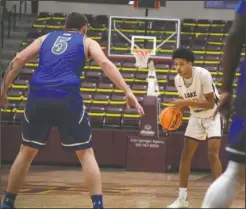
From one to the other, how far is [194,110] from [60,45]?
228 cm

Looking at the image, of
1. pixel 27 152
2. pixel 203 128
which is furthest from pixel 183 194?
pixel 27 152

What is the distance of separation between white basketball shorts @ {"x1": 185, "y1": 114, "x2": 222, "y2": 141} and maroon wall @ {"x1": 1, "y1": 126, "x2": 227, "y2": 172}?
530 cm

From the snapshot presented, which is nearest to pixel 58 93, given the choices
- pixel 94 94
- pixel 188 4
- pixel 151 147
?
pixel 151 147

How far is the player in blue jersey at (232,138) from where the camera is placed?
12.7 feet

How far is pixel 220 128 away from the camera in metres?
7.80

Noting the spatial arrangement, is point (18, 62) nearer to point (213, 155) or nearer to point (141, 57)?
point (213, 155)

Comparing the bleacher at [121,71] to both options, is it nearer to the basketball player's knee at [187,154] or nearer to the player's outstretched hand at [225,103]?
the basketball player's knee at [187,154]

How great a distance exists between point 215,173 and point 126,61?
31.3 feet

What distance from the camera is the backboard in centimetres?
1603

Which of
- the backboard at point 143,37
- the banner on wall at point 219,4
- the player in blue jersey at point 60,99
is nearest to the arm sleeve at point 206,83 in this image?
the player in blue jersey at point 60,99

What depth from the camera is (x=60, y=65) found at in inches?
→ 233

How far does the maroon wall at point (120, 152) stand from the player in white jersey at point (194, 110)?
17.4 ft

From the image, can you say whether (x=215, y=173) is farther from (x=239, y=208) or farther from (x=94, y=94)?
(x=94, y=94)

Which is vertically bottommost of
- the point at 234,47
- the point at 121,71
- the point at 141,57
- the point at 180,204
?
the point at 180,204
